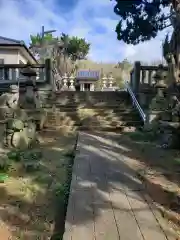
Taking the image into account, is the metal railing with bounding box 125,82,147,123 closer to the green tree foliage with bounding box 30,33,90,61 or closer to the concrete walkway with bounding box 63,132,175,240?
the concrete walkway with bounding box 63,132,175,240

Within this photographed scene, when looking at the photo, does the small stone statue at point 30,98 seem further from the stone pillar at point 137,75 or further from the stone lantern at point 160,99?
the stone pillar at point 137,75

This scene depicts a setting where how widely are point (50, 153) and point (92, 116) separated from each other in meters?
4.31

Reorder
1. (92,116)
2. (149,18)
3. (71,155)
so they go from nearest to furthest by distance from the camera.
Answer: (71,155)
(92,116)
(149,18)

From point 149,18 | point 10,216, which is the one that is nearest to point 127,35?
point 149,18

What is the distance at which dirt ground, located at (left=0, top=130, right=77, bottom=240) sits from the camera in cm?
333

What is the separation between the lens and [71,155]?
253 inches

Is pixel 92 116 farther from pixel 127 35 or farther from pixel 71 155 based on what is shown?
pixel 127 35

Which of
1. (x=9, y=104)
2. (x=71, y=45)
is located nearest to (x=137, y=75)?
(x=9, y=104)

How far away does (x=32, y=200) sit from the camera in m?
4.15

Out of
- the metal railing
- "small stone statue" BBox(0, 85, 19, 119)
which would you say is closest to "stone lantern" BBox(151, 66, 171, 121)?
the metal railing

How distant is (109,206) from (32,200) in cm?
116

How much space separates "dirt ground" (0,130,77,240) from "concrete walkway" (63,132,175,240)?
32 centimetres

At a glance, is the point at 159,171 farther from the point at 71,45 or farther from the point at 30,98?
the point at 71,45

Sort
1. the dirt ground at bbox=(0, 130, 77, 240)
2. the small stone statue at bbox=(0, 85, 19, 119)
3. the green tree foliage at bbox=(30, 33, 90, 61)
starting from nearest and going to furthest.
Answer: the dirt ground at bbox=(0, 130, 77, 240), the small stone statue at bbox=(0, 85, 19, 119), the green tree foliage at bbox=(30, 33, 90, 61)
